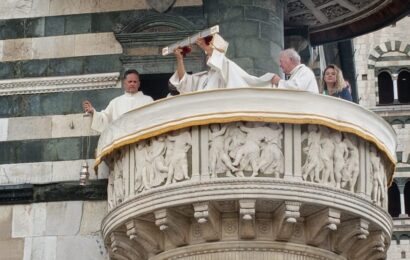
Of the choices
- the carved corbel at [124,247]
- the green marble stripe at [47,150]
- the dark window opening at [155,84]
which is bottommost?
the carved corbel at [124,247]

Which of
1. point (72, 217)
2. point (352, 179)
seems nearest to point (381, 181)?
point (352, 179)

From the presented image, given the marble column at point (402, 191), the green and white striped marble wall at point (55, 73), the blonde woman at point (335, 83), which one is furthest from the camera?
the marble column at point (402, 191)

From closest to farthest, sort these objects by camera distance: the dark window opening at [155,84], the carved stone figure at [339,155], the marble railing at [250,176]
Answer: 1. the marble railing at [250,176]
2. the carved stone figure at [339,155]
3. the dark window opening at [155,84]

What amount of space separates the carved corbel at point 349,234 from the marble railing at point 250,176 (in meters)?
0.01

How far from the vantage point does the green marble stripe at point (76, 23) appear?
1866cm

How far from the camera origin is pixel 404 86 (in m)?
50.8

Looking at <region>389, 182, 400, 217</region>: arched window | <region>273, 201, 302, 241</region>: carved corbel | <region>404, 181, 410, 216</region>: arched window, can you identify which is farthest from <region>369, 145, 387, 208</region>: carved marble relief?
<region>404, 181, 410, 216</region>: arched window

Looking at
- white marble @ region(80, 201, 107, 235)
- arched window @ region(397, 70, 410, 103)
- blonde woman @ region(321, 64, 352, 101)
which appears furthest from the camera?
arched window @ region(397, 70, 410, 103)

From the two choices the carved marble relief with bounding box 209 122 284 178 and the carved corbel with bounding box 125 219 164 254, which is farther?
the carved corbel with bounding box 125 219 164 254

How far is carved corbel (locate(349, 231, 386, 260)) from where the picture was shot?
54.6 feet

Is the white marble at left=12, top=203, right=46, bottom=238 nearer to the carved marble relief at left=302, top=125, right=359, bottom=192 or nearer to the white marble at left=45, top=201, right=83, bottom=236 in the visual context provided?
the white marble at left=45, top=201, right=83, bottom=236

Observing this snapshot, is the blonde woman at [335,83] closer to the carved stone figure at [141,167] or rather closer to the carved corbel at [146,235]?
the carved stone figure at [141,167]

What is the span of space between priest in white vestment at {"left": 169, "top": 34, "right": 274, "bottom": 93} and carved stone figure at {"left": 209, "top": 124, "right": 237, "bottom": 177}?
674 mm

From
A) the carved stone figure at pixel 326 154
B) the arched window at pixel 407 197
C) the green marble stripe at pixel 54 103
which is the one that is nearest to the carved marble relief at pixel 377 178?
the carved stone figure at pixel 326 154
